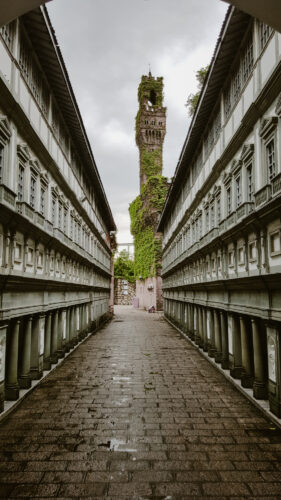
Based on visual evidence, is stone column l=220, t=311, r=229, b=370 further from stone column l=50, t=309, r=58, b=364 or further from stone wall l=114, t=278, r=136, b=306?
stone wall l=114, t=278, r=136, b=306

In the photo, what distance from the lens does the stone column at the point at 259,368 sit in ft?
35.4

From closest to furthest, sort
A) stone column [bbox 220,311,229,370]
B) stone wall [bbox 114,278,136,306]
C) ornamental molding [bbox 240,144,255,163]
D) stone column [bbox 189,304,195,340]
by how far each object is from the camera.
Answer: ornamental molding [bbox 240,144,255,163] → stone column [bbox 220,311,229,370] → stone column [bbox 189,304,195,340] → stone wall [bbox 114,278,136,306]

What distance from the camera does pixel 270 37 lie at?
9.55m

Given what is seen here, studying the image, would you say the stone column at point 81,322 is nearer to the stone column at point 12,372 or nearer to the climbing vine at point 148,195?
the stone column at point 12,372

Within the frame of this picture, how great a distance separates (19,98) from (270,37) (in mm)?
6703

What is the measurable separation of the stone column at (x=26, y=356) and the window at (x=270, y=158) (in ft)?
27.8

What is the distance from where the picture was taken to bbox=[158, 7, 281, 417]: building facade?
31.1ft

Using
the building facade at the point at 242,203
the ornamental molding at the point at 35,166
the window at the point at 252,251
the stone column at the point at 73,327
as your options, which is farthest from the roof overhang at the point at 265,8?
the stone column at the point at 73,327

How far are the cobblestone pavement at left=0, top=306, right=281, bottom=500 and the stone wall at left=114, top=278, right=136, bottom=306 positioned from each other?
64.9 metres

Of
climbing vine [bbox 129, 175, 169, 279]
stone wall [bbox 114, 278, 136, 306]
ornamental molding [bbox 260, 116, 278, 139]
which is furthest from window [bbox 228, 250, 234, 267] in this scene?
stone wall [bbox 114, 278, 136, 306]

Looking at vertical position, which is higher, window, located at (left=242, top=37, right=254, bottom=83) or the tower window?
the tower window

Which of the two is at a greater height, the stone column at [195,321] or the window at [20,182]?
the window at [20,182]

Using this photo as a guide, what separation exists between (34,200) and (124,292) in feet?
221

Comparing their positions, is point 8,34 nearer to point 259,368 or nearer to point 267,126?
point 267,126
